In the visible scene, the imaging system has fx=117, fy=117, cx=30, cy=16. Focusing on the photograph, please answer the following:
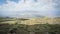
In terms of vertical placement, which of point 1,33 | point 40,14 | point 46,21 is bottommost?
point 1,33

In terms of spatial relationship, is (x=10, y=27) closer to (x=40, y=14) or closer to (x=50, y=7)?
(x=40, y=14)

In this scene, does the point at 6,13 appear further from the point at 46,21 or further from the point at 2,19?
the point at 46,21

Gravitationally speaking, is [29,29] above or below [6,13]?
below

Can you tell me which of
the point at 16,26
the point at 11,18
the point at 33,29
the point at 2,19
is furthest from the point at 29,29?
the point at 2,19

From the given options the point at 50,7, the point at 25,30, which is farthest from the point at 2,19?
the point at 50,7

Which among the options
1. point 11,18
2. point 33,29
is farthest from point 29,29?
point 11,18

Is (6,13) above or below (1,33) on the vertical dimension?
above

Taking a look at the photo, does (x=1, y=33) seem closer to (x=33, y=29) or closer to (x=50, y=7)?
(x=33, y=29)

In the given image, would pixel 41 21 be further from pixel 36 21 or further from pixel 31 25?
pixel 31 25

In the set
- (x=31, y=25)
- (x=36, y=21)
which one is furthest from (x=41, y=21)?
(x=31, y=25)
